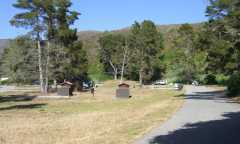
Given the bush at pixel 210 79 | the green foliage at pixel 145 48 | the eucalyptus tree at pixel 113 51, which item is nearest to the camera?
the bush at pixel 210 79

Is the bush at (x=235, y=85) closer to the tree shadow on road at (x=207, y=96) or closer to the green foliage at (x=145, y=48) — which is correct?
the tree shadow on road at (x=207, y=96)

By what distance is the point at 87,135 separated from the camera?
15.8m

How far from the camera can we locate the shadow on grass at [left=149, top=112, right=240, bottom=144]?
13.1 meters

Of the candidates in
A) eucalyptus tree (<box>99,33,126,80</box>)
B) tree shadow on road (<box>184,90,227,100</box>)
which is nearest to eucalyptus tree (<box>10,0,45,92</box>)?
tree shadow on road (<box>184,90,227,100</box>)

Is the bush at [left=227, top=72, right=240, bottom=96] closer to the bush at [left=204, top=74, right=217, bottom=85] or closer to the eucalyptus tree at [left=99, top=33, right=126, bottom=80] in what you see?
the bush at [left=204, top=74, right=217, bottom=85]

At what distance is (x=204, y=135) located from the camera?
14.4 meters

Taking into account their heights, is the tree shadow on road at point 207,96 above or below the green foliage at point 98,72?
below

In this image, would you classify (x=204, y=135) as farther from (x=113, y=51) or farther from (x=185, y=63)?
(x=113, y=51)

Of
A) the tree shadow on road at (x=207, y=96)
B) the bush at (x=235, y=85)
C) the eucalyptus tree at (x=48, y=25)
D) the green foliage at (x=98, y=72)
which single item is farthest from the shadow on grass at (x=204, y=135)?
the green foliage at (x=98, y=72)

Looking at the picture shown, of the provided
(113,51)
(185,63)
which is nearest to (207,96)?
(185,63)

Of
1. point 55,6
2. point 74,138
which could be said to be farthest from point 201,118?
point 55,6

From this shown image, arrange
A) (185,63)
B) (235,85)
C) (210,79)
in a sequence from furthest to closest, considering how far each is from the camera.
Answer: (185,63), (210,79), (235,85)

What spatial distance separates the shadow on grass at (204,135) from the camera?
42.9ft

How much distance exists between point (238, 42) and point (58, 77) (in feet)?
120
